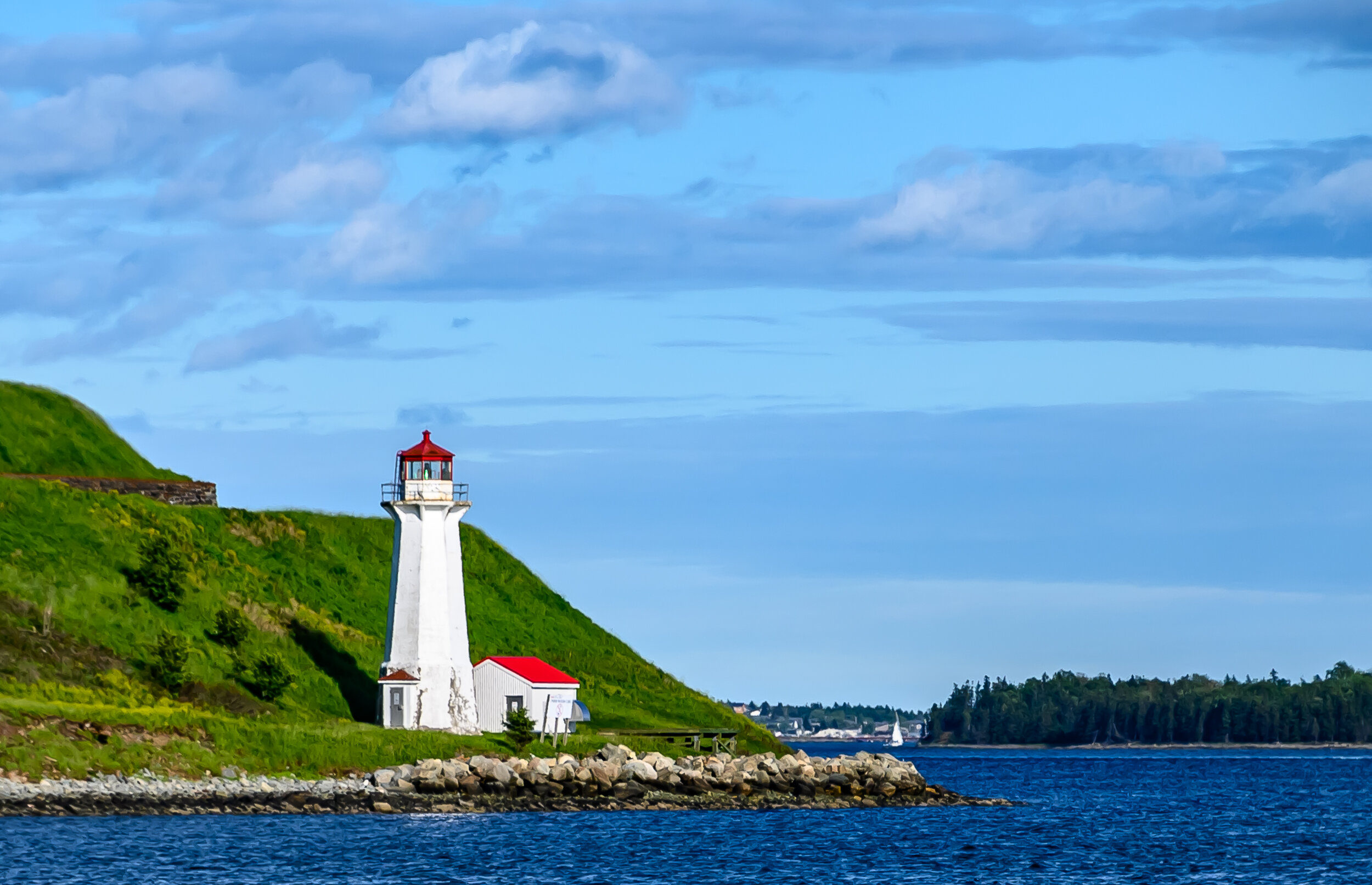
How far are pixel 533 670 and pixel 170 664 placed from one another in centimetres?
1446

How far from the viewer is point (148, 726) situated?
63031 millimetres

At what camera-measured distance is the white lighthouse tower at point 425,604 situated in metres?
69.7

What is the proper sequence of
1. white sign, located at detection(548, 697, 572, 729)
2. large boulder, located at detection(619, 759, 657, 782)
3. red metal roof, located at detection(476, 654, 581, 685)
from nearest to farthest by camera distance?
large boulder, located at detection(619, 759, 657, 782)
red metal roof, located at detection(476, 654, 581, 685)
white sign, located at detection(548, 697, 572, 729)

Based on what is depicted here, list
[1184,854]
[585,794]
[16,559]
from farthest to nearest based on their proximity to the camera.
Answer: [16,559] → [585,794] → [1184,854]

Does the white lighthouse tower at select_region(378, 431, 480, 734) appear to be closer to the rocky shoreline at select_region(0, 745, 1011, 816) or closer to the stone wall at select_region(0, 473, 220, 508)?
the rocky shoreline at select_region(0, 745, 1011, 816)

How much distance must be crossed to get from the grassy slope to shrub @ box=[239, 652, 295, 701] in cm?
2147

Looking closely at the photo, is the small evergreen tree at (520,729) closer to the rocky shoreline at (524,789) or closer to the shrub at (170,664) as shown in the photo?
the rocky shoreline at (524,789)

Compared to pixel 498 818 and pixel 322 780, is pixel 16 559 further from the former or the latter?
pixel 498 818

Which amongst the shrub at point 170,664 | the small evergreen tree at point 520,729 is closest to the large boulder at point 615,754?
the small evergreen tree at point 520,729

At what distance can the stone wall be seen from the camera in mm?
84812

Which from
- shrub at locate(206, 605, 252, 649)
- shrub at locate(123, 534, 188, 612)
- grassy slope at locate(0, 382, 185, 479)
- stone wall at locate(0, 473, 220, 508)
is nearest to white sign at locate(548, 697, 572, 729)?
shrub at locate(206, 605, 252, 649)

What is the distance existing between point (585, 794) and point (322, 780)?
9457 millimetres

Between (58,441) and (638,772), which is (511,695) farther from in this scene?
(58,441)

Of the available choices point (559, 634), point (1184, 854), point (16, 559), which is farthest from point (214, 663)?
point (1184, 854)
